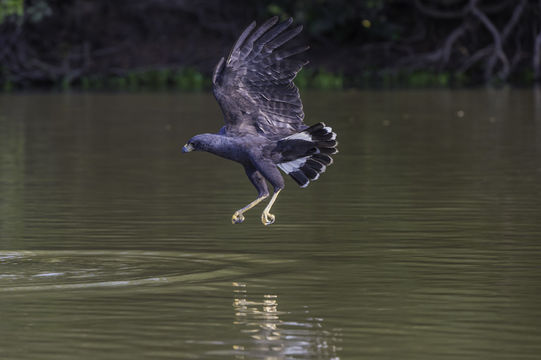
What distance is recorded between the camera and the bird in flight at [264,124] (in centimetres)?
1127

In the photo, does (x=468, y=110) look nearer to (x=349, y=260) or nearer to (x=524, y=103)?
(x=524, y=103)

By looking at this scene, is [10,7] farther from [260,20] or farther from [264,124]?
[264,124]

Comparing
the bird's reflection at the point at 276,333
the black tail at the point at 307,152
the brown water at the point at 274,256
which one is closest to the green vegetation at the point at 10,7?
the brown water at the point at 274,256

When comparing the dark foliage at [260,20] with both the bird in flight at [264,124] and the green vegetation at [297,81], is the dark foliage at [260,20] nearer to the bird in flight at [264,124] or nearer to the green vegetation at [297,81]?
the green vegetation at [297,81]

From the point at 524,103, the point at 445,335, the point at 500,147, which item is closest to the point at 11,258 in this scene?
the point at 445,335

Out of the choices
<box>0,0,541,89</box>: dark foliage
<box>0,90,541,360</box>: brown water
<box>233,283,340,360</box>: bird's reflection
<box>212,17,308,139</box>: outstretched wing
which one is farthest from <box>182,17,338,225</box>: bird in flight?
<box>0,0,541,89</box>: dark foliage

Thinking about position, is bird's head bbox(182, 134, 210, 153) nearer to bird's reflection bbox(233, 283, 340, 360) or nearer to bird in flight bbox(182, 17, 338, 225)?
bird in flight bbox(182, 17, 338, 225)

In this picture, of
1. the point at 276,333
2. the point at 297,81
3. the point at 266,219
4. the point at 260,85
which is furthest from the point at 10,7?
the point at 276,333

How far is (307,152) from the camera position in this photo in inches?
452

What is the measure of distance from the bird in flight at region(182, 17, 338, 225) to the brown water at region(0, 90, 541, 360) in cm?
65

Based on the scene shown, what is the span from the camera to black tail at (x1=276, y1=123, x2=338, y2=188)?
37.2 feet

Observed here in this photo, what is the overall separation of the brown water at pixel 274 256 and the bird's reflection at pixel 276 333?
2cm

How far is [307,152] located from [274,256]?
0.90 m

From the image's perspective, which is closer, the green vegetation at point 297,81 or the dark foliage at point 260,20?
the green vegetation at point 297,81
